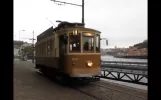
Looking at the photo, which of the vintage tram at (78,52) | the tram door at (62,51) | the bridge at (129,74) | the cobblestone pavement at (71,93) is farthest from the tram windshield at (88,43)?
the bridge at (129,74)

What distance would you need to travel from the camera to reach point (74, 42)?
544 inches

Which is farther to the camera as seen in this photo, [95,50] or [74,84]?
[74,84]

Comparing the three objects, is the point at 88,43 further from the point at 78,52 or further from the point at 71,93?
the point at 71,93

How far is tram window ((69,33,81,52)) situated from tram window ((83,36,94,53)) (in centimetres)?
35

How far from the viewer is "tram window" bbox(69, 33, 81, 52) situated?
1365 centimetres

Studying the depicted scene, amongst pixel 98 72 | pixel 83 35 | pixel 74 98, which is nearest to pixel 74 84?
pixel 98 72

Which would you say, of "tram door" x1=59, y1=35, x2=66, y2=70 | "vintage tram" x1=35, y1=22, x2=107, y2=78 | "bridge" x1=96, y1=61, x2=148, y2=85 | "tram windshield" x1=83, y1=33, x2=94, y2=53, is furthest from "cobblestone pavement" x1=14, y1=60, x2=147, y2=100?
"bridge" x1=96, y1=61, x2=148, y2=85

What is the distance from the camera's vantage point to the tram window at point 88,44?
545 inches

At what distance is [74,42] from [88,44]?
85 cm

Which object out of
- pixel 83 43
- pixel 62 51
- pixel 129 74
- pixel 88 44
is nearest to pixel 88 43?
pixel 88 44

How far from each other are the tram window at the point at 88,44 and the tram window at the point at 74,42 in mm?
355
